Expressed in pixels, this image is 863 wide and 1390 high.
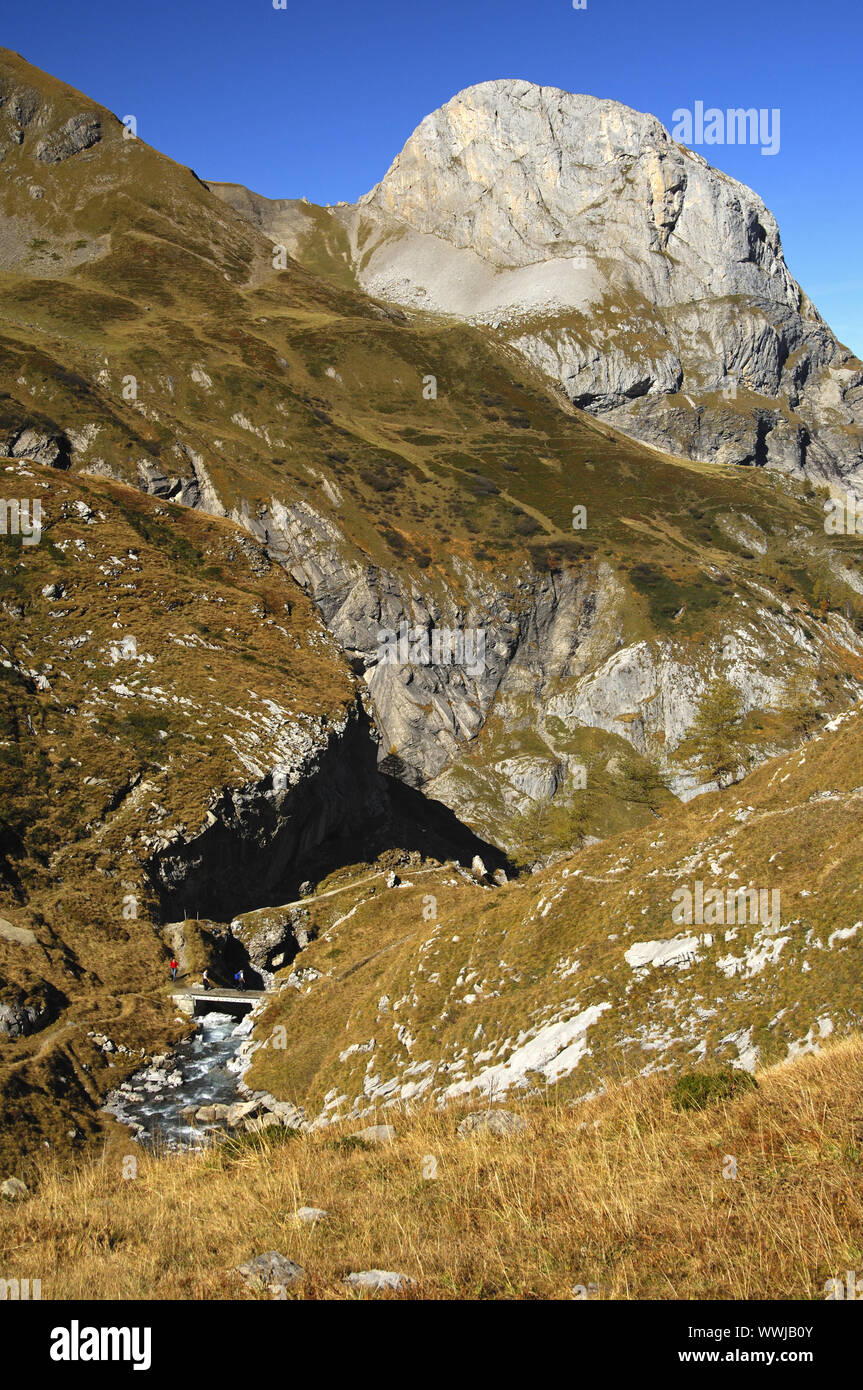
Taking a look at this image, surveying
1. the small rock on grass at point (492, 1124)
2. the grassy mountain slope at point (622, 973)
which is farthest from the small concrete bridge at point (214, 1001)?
the small rock on grass at point (492, 1124)

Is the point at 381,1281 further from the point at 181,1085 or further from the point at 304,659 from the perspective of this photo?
the point at 304,659

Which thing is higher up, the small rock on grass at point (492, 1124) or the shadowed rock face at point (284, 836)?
the shadowed rock face at point (284, 836)

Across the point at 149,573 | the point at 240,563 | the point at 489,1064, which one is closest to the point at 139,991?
the point at 489,1064

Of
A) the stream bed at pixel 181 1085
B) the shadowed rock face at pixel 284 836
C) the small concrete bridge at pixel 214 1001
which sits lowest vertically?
the stream bed at pixel 181 1085

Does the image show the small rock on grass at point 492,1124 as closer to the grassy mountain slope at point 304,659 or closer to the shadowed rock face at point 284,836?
the grassy mountain slope at point 304,659

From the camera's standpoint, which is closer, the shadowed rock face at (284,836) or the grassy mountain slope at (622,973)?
the grassy mountain slope at (622,973)

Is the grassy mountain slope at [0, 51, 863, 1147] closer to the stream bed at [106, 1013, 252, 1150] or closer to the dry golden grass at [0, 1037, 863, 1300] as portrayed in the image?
the stream bed at [106, 1013, 252, 1150]

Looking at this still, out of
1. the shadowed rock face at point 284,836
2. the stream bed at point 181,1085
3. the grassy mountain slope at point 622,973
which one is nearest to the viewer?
the grassy mountain slope at point 622,973
